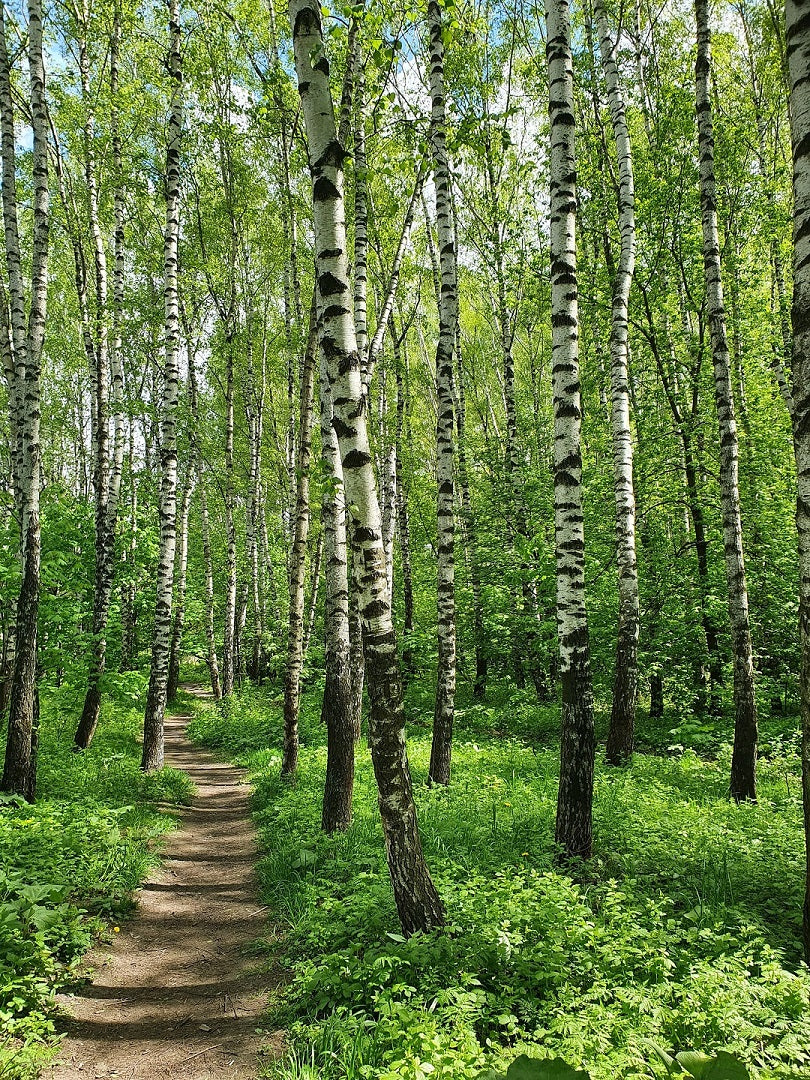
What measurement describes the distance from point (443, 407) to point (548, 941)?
6.30 m

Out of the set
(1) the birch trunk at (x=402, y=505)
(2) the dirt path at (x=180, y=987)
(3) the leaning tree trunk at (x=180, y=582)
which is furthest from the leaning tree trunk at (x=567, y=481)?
(3) the leaning tree trunk at (x=180, y=582)

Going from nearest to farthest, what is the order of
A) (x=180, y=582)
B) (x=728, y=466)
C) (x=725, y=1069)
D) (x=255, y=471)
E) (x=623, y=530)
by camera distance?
(x=725, y=1069) → (x=728, y=466) → (x=623, y=530) → (x=255, y=471) → (x=180, y=582)

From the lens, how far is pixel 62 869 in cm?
561

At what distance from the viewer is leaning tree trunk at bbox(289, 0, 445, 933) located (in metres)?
4.33

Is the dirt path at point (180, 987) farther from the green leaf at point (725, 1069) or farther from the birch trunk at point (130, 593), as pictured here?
the birch trunk at point (130, 593)

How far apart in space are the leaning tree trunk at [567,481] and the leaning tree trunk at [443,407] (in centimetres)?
210

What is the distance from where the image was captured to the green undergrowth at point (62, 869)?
398cm

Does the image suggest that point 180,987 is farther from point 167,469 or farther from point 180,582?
point 180,582

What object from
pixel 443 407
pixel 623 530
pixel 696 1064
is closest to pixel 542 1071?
pixel 696 1064

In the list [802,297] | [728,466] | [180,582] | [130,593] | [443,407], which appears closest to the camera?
[802,297]

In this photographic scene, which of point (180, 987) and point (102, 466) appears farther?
point (102, 466)

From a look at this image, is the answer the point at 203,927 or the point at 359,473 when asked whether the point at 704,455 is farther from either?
the point at 203,927

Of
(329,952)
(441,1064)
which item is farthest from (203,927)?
(441,1064)

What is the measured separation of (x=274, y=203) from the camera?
1770 centimetres
